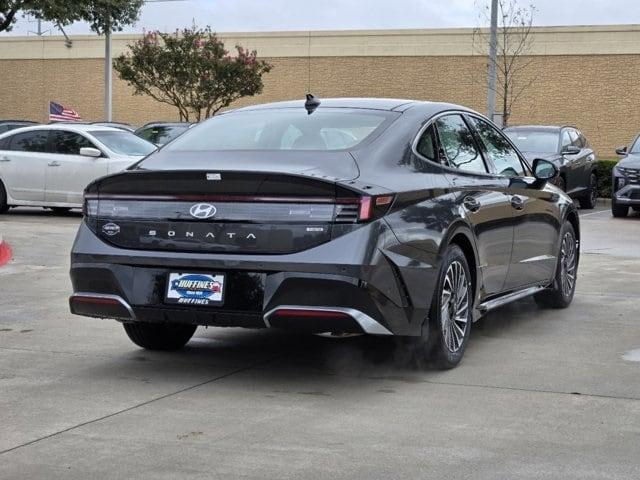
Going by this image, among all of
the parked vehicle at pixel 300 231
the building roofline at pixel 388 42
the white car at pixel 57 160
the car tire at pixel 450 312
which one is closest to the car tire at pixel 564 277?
the parked vehicle at pixel 300 231

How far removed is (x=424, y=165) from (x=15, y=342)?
9.86ft

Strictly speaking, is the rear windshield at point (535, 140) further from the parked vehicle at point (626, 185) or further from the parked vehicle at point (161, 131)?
the parked vehicle at point (161, 131)

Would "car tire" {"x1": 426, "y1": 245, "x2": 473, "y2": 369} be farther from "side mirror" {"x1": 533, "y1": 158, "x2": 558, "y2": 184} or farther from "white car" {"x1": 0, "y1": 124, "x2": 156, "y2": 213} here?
"white car" {"x1": 0, "y1": 124, "x2": 156, "y2": 213}

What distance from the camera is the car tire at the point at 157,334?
7090 mm

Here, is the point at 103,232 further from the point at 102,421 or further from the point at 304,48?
the point at 304,48

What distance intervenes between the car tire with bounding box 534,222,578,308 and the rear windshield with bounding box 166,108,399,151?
264 cm

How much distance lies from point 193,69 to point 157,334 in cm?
2997

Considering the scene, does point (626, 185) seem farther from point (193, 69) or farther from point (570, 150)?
point (193, 69)

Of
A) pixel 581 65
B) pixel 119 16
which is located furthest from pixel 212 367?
pixel 581 65

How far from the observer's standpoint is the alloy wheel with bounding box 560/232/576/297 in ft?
29.3

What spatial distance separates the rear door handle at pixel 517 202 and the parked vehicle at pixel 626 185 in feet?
39.8

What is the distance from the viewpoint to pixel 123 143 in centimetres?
1836

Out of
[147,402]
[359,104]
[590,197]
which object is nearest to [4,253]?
[359,104]

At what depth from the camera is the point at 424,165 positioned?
21.6 feet
